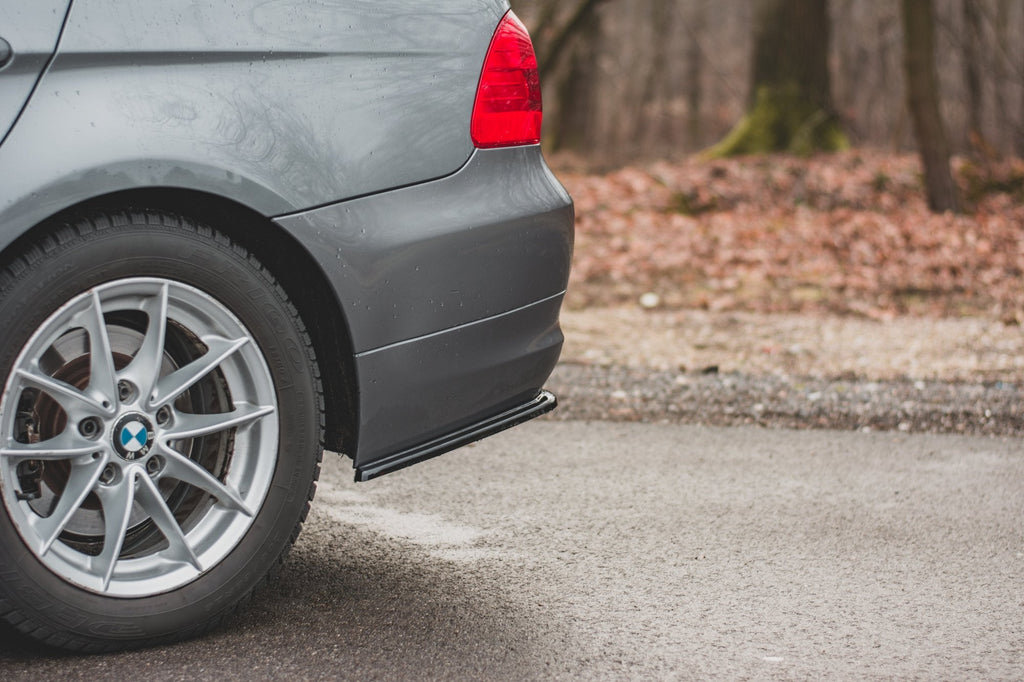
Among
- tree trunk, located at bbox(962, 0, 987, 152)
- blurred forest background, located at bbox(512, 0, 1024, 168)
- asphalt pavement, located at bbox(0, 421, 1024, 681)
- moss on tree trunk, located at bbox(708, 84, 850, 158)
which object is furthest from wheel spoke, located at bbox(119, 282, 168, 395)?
tree trunk, located at bbox(962, 0, 987, 152)

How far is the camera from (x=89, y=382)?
2680 mm

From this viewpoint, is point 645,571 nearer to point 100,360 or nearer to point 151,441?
point 151,441

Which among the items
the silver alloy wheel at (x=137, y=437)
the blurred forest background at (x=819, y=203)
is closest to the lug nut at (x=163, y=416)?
the silver alloy wheel at (x=137, y=437)

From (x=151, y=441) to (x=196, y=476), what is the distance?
13cm

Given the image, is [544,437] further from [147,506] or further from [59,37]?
[59,37]

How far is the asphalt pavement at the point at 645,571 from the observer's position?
109 inches

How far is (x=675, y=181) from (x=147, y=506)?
10.3 meters

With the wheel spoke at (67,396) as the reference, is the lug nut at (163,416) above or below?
below

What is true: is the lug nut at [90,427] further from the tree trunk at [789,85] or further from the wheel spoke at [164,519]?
the tree trunk at [789,85]

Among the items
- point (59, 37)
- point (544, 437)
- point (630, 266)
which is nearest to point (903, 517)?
point (544, 437)

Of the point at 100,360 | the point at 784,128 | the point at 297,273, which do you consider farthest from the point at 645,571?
the point at 784,128

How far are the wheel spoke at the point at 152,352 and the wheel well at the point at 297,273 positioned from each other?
0.21m

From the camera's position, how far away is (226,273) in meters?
2.78

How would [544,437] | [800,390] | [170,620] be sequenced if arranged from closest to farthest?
1. [170,620]
2. [544,437]
3. [800,390]
